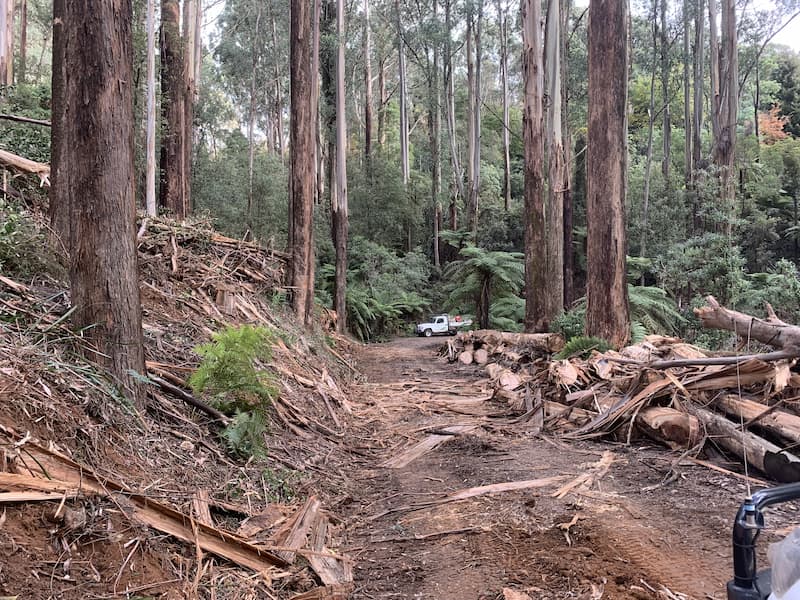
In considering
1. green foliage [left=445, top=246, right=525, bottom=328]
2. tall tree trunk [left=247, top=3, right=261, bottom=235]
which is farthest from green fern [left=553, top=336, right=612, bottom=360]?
tall tree trunk [left=247, top=3, right=261, bottom=235]

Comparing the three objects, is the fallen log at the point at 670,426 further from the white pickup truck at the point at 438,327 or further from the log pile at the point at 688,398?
the white pickup truck at the point at 438,327

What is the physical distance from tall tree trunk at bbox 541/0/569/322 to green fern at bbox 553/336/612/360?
5.35 metres

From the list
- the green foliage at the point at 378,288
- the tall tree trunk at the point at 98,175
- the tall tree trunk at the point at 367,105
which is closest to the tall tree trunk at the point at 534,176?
the green foliage at the point at 378,288

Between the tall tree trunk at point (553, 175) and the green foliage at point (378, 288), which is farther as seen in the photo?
the green foliage at point (378, 288)

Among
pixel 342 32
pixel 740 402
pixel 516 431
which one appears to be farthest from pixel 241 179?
pixel 740 402

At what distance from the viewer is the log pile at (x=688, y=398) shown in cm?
456

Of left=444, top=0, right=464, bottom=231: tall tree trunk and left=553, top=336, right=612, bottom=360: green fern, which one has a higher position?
left=444, top=0, right=464, bottom=231: tall tree trunk

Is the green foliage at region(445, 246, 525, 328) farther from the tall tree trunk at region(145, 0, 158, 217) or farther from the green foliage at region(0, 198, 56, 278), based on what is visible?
the green foliage at region(0, 198, 56, 278)

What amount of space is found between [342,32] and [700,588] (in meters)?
23.5

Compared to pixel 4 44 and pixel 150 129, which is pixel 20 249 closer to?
pixel 150 129

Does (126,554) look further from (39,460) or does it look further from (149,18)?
(149,18)

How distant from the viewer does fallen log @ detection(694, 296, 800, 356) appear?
490 cm

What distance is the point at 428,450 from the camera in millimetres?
6223

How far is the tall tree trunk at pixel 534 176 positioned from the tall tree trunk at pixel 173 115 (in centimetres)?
920
